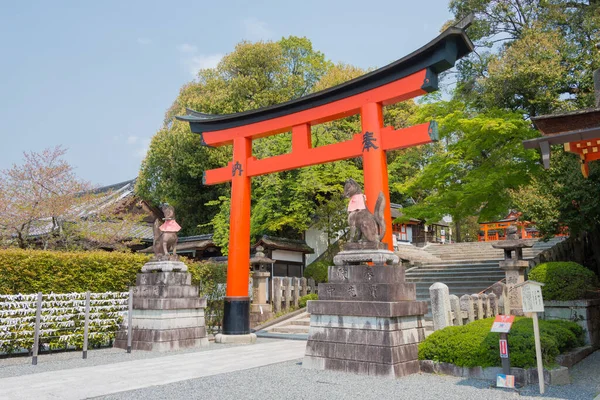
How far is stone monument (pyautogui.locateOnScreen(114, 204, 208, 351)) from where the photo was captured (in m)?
10.2

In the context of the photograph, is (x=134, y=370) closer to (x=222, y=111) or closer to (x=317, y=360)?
(x=317, y=360)

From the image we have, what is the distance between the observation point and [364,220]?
7.67m

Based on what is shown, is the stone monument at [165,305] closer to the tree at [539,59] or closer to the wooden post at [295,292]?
the wooden post at [295,292]

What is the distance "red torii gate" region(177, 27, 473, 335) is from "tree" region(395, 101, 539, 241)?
7353mm

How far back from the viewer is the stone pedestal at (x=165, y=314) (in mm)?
10164

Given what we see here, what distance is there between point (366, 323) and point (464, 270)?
1171 centimetres

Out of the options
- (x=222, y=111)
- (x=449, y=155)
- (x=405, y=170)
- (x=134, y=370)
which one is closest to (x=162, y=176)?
(x=222, y=111)

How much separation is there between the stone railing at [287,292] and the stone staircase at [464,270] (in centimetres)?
435

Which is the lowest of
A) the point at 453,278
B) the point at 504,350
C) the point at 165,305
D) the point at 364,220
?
the point at 504,350

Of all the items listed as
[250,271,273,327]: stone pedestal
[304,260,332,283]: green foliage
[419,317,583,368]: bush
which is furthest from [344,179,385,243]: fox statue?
[304,260,332,283]: green foliage

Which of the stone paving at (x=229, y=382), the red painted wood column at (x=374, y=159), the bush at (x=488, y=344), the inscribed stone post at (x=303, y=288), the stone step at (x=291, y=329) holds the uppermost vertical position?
the red painted wood column at (x=374, y=159)

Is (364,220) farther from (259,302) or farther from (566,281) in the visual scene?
(259,302)

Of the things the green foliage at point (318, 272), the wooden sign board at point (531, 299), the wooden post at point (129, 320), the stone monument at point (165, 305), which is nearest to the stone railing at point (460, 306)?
the wooden sign board at point (531, 299)

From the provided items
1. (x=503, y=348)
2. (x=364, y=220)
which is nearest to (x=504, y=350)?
(x=503, y=348)
